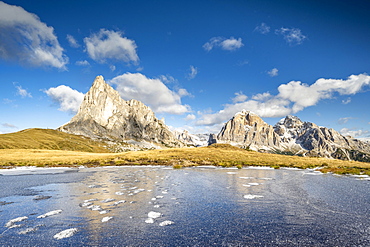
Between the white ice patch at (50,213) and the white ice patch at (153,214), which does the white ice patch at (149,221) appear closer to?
the white ice patch at (153,214)

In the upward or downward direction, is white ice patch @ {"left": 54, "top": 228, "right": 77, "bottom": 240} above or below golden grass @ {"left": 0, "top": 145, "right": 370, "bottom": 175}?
below

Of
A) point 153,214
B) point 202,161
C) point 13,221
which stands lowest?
point 13,221

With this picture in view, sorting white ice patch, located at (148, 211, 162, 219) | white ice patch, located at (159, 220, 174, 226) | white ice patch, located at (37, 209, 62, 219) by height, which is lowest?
white ice patch, located at (37, 209, 62, 219)

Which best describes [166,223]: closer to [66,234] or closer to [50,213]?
[66,234]

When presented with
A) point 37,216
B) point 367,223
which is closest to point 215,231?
point 367,223

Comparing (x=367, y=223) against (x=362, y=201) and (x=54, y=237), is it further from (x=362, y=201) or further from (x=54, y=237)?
(x=54, y=237)

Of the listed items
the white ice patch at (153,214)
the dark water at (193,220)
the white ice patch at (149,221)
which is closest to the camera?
the dark water at (193,220)

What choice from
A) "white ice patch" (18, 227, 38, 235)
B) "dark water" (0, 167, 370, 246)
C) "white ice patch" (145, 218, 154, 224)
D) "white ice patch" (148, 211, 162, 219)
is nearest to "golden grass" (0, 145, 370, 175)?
"dark water" (0, 167, 370, 246)

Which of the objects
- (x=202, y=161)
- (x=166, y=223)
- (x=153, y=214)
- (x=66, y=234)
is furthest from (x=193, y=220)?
(x=202, y=161)

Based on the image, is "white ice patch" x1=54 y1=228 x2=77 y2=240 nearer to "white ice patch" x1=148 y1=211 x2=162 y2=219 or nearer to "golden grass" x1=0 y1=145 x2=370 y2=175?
"white ice patch" x1=148 y1=211 x2=162 y2=219

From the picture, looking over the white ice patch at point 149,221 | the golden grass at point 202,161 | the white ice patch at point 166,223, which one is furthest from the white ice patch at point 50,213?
the golden grass at point 202,161

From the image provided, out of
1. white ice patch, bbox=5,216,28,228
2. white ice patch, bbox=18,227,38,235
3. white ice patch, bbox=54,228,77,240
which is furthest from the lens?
white ice patch, bbox=5,216,28,228

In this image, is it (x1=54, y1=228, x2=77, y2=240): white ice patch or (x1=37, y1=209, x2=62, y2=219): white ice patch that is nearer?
(x1=54, y1=228, x2=77, y2=240): white ice patch

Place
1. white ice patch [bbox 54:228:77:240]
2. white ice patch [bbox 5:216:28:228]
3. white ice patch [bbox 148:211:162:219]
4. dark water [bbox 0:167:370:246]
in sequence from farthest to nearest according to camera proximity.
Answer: white ice patch [bbox 148:211:162:219], white ice patch [bbox 5:216:28:228], white ice patch [bbox 54:228:77:240], dark water [bbox 0:167:370:246]
